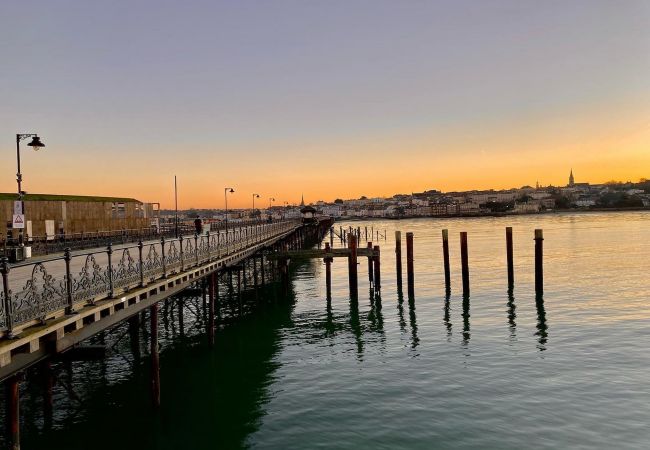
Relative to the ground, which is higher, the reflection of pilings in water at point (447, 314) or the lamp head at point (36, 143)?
the lamp head at point (36, 143)

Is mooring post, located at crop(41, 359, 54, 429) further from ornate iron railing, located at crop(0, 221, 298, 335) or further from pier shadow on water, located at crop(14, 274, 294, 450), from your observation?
ornate iron railing, located at crop(0, 221, 298, 335)

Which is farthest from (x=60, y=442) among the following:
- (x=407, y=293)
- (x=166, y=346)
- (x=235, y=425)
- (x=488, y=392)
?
(x=407, y=293)

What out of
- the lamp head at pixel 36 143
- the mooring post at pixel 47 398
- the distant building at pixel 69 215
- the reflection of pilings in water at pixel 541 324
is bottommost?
the reflection of pilings in water at pixel 541 324

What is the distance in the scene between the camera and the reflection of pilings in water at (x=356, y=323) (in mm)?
26328

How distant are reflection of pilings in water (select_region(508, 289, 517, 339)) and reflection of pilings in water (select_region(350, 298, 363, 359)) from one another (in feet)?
24.9

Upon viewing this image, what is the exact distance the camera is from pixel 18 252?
73.8 feet

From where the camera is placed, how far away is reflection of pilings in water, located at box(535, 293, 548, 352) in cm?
2598

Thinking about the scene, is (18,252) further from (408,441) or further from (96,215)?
(96,215)

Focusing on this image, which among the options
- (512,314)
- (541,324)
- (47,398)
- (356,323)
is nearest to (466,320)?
(512,314)

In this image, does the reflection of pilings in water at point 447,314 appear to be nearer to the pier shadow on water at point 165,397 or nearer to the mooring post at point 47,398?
the pier shadow on water at point 165,397

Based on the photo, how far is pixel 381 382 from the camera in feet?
68.2

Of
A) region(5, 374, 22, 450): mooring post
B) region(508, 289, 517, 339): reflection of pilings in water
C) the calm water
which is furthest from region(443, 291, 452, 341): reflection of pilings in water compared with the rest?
region(5, 374, 22, 450): mooring post

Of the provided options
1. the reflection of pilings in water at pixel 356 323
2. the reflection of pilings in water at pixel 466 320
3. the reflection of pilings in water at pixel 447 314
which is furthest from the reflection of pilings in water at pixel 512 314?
the reflection of pilings in water at pixel 356 323

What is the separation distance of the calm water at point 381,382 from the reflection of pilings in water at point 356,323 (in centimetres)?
13
